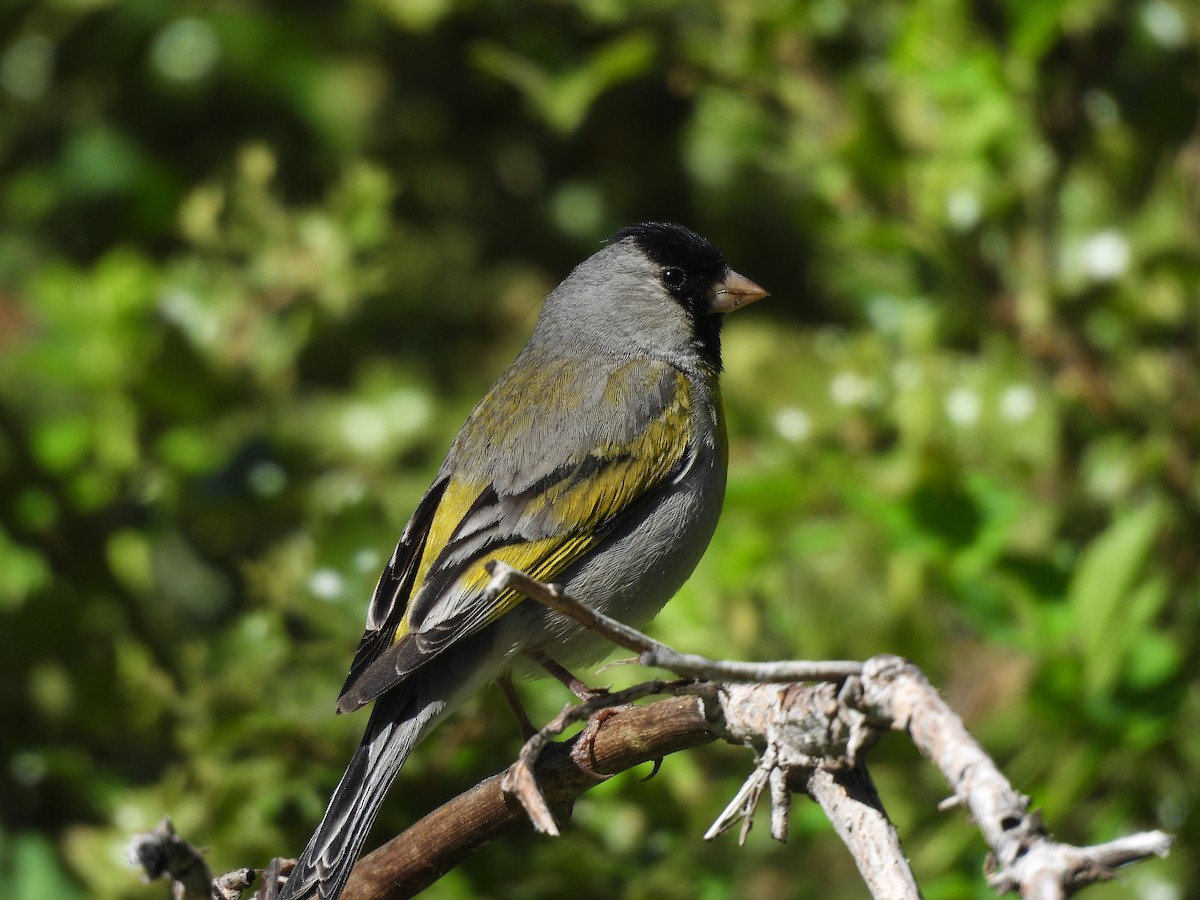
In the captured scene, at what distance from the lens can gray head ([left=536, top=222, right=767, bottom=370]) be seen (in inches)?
129

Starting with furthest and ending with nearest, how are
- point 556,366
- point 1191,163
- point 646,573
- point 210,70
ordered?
point 210,70 < point 1191,163 < point 556,366 < point 646,573

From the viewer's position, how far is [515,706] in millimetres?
2803

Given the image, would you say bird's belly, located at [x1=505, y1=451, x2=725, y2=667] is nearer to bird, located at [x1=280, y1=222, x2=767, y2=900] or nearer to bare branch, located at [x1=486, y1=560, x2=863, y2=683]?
bird, located at [x1=280, y1=222, x2=767, y2=900]

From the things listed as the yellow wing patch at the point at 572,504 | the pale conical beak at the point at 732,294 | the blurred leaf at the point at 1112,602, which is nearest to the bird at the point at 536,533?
the yellow wing patch at the point at 572,504

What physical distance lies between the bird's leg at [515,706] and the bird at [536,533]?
7 cm

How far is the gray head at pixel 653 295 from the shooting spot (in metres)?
3.29

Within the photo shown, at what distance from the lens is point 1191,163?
3.48 meters

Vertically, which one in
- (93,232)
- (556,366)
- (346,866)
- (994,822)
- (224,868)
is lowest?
(994,822)

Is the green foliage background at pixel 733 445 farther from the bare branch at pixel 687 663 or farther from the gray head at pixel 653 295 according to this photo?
the bare branch at pixel 687 663

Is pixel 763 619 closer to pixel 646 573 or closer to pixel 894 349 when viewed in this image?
pixel 646 573

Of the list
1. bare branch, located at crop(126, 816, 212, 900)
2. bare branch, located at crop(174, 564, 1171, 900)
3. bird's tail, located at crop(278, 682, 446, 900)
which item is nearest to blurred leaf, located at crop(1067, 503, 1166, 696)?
bare branch, located at crop(174, 564, 1171, 900)

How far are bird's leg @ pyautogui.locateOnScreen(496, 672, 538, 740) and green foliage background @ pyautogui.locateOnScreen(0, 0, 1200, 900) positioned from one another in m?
0.11

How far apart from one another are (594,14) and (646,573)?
5.29 ft

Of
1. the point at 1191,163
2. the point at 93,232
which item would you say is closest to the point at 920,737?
the point at 1191,163
